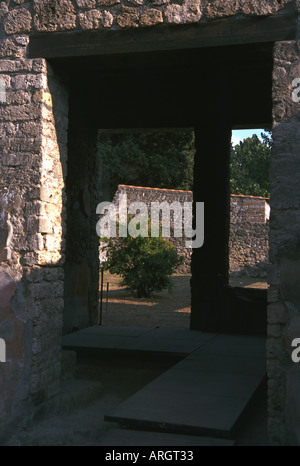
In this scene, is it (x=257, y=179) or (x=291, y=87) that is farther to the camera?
(x=257, y=179)

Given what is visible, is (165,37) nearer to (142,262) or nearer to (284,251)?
(284,251)

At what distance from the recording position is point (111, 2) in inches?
162

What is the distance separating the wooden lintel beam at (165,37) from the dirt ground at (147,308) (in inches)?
233

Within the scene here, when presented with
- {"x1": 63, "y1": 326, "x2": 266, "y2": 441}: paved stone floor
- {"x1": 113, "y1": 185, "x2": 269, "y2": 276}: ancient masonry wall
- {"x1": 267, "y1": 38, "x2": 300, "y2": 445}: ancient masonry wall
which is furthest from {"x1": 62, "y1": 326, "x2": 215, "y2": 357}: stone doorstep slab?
{"x1": 113, "y1": 185, "x2": 269, "y2": 276}: ancient masonry wall

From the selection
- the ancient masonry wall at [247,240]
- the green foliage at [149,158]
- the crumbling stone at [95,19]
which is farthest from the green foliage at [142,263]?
the crumbling stone at [95,19]

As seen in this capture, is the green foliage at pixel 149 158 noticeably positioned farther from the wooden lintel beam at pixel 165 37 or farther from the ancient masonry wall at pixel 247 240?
the wooden lintel beam at pixel 165 37

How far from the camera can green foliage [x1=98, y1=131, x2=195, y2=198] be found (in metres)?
18.6

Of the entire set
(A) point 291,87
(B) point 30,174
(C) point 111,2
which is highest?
(C) point 111,2

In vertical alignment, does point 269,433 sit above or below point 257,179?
below

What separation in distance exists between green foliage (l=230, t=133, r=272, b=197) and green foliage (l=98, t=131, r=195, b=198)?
17.5 metres

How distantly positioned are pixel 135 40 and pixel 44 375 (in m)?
2.58

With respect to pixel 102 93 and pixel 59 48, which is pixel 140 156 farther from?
pixel 59 48
